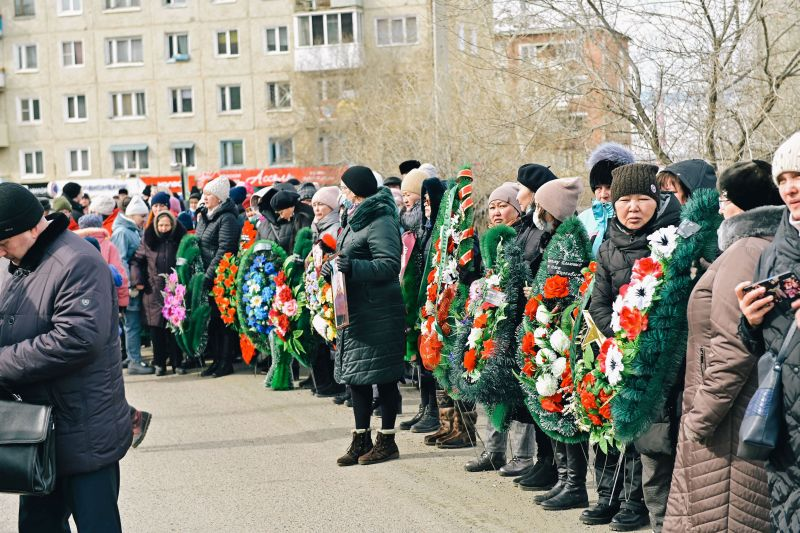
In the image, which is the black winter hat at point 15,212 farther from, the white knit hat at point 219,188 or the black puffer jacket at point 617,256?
the white knit hat at point 219,188

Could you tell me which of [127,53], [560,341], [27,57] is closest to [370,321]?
[560,341]

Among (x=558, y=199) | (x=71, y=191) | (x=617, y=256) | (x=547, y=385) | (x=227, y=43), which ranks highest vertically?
(x=227, y=43)

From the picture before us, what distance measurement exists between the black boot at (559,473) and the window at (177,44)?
53.6 metres

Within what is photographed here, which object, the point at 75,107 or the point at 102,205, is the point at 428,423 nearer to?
the point at 102,205

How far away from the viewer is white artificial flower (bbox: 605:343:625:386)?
18.9 ft

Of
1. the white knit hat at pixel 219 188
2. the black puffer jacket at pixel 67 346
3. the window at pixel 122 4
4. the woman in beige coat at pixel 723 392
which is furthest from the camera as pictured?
the window at pixel 122 4

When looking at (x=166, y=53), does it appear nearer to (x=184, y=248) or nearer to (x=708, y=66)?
(x=184, y=248)

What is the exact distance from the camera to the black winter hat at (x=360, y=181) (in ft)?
27.5

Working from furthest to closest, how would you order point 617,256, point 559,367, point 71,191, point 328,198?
point 71,191
point 328,198
point 559,367
point 617,256

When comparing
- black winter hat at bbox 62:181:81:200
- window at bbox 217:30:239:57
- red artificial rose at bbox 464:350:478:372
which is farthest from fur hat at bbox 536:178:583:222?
window at bbox 217:30:239:57

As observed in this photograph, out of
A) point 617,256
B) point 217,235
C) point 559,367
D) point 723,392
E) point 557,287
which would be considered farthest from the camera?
point 217,235

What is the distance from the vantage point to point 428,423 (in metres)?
9.60

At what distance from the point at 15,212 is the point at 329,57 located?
49.2 m

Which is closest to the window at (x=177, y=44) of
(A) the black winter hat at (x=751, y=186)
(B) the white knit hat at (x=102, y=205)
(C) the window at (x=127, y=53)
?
(C) the window at (x=127, y=53)
